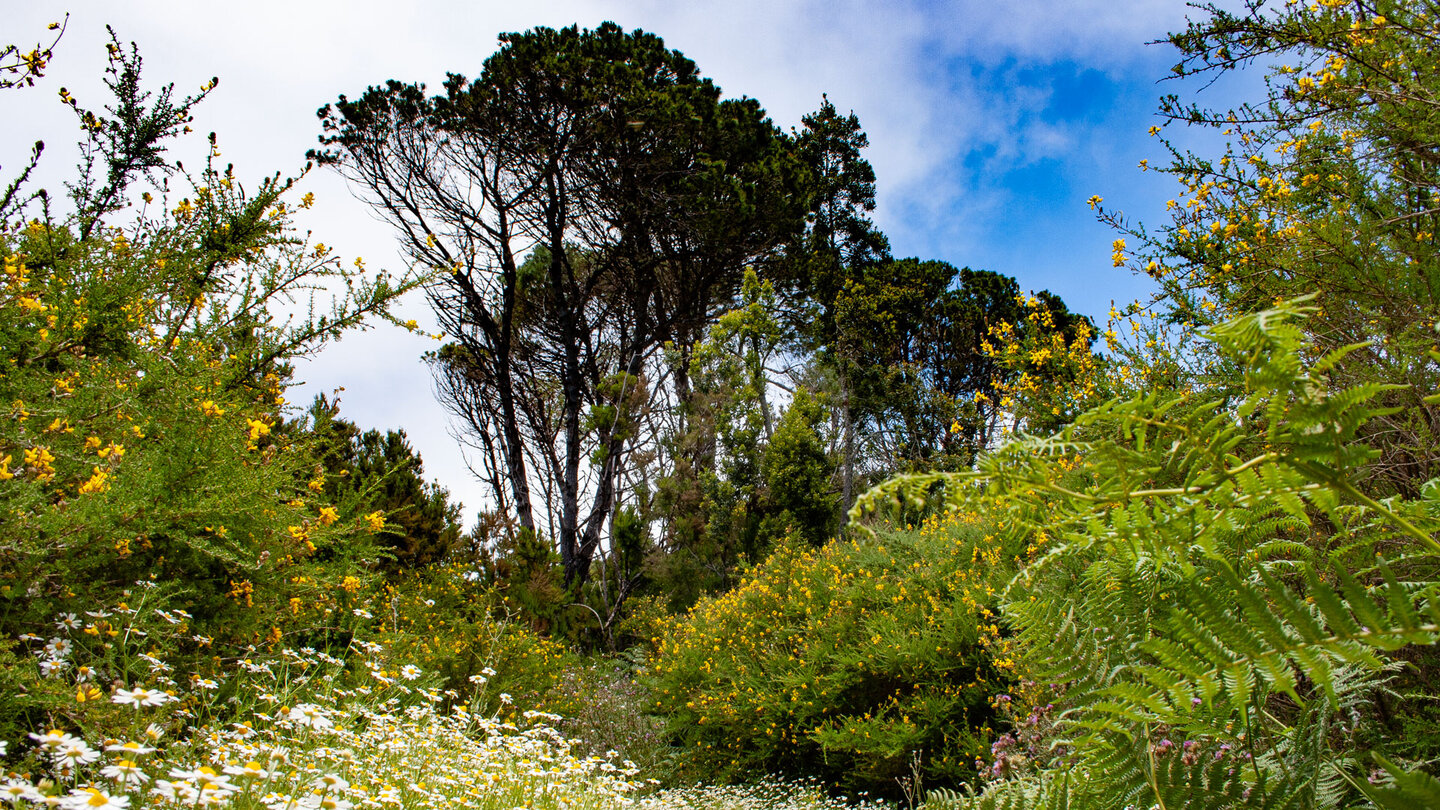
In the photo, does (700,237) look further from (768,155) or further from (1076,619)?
(1076,619)

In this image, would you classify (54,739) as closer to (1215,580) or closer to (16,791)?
(16,791)

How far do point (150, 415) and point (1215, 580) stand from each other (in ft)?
10.6

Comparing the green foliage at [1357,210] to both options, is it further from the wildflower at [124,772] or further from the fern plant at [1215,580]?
the wildflower at [124,772]

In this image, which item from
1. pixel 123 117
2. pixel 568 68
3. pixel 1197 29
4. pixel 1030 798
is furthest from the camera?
pixel 568 68

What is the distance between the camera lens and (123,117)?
318 cm

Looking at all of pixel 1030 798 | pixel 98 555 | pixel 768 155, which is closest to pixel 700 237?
pixel 768 155

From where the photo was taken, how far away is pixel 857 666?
4.77 m

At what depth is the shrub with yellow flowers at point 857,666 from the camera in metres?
4.34

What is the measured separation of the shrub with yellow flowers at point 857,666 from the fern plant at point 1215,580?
2681mm

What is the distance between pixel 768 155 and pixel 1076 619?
12998 millimetres

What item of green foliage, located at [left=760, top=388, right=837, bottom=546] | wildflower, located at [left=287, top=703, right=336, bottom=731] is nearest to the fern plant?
wildflower, located at [left=287, top=703, right=336, bottom=731]

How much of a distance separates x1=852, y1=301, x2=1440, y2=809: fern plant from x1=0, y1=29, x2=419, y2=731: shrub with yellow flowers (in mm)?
2416

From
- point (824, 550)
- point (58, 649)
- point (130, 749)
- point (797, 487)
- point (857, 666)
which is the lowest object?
point (130, 749)

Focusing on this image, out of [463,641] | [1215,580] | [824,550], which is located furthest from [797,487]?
[1215,580]
